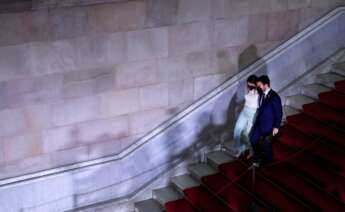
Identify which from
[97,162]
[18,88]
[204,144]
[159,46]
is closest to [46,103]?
[18,88]

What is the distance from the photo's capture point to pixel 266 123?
7758mm

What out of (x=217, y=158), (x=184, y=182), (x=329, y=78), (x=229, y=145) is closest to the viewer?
(x=184, y=182)

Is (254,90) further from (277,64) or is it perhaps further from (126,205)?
(126,205)

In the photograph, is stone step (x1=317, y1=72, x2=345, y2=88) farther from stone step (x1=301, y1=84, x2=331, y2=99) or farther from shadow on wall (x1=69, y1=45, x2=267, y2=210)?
shadow on wall (x1=69, y1=45, x2=267, y2=210)

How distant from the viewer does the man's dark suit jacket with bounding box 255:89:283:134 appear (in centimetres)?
771

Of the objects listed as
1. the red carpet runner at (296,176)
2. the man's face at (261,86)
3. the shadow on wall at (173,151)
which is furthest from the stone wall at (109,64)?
the man's face at (261,86)

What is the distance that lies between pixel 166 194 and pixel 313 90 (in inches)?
124

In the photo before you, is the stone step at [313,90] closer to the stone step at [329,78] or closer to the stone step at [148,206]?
the stone step at [329,78]

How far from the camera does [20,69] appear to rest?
25.1 feet

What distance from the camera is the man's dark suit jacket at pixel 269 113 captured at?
7.71 m

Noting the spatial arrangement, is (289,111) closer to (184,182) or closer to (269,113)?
(269,113)

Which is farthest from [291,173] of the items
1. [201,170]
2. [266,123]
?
[201,170]

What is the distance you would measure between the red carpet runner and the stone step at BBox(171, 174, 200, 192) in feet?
0.59

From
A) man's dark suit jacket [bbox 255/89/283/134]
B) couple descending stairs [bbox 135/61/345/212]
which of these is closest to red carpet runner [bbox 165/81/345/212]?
couple descending stairs [bbox 135/61/345/212]
